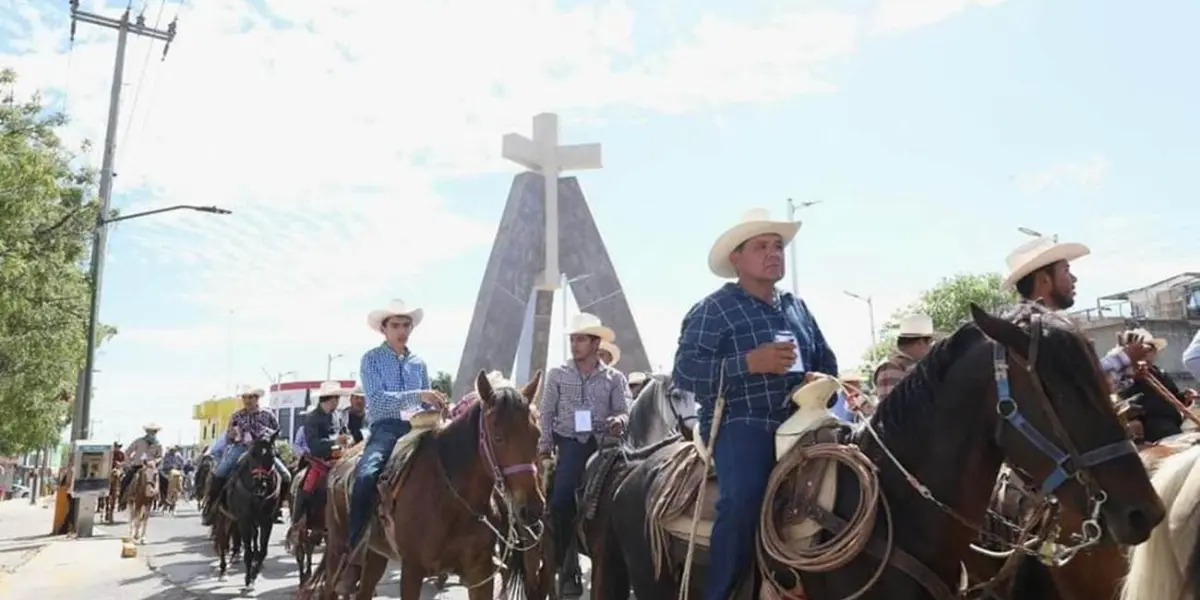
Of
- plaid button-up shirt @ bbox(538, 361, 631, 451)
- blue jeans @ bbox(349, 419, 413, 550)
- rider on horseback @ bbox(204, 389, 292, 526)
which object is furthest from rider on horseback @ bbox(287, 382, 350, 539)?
plaid button-up shirt @ bbox(538, 361, 631, 451)

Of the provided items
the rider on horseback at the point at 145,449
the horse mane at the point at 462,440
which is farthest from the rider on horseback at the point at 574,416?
the rider on horseback at the point at 145,449

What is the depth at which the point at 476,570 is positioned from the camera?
21.6 ft

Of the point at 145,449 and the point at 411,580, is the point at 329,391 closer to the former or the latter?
the point at 411,580

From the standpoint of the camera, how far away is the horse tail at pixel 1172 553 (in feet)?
9.36

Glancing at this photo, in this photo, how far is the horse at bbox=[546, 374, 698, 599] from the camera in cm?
562

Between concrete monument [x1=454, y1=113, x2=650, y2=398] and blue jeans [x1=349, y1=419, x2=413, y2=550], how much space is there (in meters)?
20.7

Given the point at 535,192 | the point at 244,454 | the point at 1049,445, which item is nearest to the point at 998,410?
the point at 1049,445

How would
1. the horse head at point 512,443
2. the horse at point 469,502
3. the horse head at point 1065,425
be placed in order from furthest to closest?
the horse at point 469,502 < the horse head at point 512,443 < the horse head at point 1065,425

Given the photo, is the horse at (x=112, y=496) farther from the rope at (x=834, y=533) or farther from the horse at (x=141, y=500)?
the rope at (x=834, y=533)

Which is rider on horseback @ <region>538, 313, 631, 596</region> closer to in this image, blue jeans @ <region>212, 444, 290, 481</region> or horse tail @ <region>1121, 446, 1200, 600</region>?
horse tail @ <region>1121, 446, 1200, 600</region>

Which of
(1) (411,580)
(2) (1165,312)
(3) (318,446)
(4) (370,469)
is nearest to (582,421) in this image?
(4) (370,469)

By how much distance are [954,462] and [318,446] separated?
8.98m

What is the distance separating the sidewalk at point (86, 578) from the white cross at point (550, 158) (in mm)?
16618

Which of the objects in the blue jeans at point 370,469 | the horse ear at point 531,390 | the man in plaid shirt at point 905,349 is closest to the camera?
the horse ear at point 531,390
